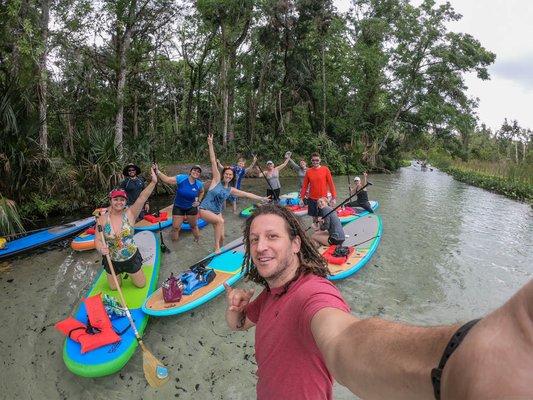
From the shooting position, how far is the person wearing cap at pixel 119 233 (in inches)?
206

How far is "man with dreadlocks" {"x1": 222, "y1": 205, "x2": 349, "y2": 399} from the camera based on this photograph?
5.19 feet

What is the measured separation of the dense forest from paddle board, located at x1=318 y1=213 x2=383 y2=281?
26.0 feet

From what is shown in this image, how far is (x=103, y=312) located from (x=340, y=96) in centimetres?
3042

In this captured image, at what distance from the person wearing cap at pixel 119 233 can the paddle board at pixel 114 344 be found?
1.35 ft

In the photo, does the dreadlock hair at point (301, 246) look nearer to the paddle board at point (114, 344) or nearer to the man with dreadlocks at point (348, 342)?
the man with dreadlocks at point (348, 342)

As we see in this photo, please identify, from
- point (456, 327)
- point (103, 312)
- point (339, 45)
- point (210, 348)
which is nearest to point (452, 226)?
point (210, 348)

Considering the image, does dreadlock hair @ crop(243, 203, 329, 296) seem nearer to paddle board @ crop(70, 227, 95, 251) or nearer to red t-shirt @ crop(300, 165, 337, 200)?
red t-shirt @ crop(300, 165, 337, 200)

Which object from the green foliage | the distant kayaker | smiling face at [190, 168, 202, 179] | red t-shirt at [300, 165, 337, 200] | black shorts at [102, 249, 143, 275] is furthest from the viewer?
red t-shirt at [300, 165, 337, 200]

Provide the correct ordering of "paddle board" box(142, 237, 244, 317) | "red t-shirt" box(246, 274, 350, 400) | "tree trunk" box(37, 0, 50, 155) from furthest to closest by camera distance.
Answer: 1. "tree trunk" box(37, 0, 50, 155)
2. "paddle board" box(142, 237, 244, 317)
3. "red t-shirt" box(246, 274, 350, 400)

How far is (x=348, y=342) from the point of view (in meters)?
1.18

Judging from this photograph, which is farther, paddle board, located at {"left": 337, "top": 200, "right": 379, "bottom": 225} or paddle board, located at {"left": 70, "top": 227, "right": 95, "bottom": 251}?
paddle board, located at {"left": 337, "top": 200, "right": 379, "bottom": 225}

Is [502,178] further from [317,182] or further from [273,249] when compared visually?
[273,249]

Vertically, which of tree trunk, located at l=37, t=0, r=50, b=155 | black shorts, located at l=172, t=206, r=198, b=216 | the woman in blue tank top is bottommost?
black shorts, located at l=172, t=206, r=198, b=216

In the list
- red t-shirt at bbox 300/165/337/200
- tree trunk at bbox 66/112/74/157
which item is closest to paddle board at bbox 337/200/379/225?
red t-shirt at bbox 300/165/337/200
